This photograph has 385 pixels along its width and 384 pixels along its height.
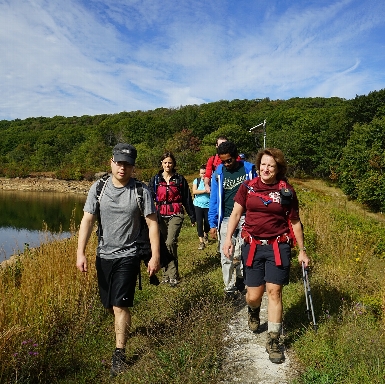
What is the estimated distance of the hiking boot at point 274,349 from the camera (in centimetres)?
312

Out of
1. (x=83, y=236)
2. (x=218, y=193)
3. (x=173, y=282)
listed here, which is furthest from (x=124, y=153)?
(x=173, y=282)

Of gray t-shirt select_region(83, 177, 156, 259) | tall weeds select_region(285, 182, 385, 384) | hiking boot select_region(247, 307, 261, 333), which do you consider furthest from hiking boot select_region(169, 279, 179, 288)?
gray t-shirt select_region(83, 177, 156, 259)

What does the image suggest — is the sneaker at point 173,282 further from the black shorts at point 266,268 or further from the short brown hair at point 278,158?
the short brown hair at point 278,158

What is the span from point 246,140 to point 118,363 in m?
53.9

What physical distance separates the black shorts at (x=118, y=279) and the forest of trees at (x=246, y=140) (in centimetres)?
2130

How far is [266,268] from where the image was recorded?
10.7 ft

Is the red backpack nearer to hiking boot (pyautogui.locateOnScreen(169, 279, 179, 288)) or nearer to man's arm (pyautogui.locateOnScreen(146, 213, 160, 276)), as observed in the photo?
man's arm (pyautogui.locateOnScreen(146, 213, 160, 276))

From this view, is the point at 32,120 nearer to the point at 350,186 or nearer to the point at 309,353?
the point at 350,186

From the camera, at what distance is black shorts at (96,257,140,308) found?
3.08m

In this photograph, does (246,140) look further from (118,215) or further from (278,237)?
(118,215)

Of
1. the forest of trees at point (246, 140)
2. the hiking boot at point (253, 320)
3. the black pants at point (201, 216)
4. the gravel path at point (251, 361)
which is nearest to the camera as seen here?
the gravel path at point (251, 361)

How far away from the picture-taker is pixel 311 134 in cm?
3803

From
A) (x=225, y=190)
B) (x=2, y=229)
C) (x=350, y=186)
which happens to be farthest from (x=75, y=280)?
(x=350, y=186)

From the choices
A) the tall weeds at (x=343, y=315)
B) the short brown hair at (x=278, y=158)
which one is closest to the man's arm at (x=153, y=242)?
the short brown hair at (x=278, y=158)
